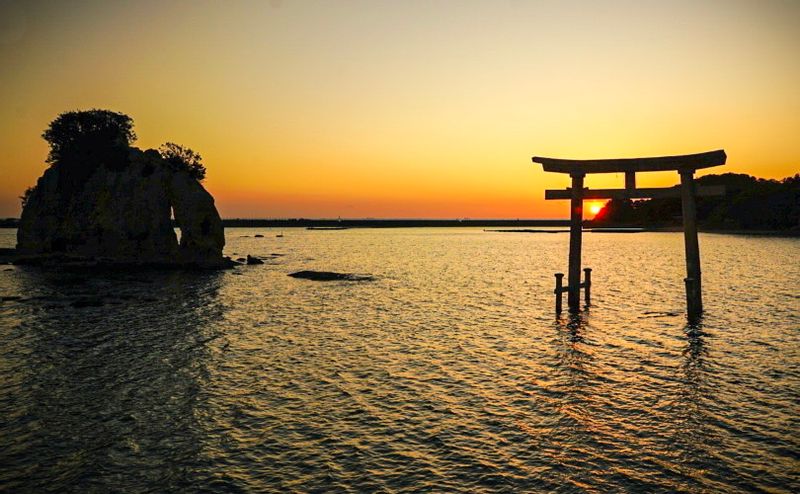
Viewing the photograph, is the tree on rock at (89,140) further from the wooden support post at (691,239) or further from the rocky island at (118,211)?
the wooden support post at (691,239)

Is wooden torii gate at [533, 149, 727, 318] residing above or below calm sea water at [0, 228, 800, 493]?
above

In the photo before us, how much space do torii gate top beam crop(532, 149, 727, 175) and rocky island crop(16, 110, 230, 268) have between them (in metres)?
35.8

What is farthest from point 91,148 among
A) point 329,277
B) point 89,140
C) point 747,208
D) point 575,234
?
point 747,208

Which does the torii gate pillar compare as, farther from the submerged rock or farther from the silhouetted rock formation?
the silhouetted rock formation

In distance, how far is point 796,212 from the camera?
11388cm

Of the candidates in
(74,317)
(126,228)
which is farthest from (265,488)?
(126,228)

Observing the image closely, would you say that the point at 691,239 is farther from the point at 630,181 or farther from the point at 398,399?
the point at 398,399

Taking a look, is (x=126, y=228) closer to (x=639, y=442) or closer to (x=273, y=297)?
(x=273, y=297)

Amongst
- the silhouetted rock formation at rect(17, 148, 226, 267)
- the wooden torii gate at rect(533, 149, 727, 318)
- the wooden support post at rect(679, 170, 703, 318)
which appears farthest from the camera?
the silhouetted rock formation at rect(17, 148, 226, 267)

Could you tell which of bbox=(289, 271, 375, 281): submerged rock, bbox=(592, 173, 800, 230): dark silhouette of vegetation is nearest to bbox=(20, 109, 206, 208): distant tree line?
bbox=(289, 271, 375, 281): submerged rock

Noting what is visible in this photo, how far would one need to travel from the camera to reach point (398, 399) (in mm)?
Result: 12562

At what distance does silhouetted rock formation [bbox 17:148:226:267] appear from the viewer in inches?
1911

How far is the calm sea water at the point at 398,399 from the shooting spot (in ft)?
28.5

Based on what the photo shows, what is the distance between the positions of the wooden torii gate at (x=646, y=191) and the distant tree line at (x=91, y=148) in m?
42.0
